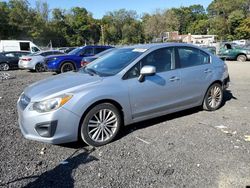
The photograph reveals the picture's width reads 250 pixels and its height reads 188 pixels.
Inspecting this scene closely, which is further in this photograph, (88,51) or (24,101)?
(88,51)

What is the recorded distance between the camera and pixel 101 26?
3440 inches

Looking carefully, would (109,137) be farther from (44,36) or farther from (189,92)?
(44,36)

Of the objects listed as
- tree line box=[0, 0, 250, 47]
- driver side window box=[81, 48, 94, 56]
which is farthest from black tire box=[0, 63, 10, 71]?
tree line box=[0, 0, 250, 47]

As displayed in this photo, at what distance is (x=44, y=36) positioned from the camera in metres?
68.0

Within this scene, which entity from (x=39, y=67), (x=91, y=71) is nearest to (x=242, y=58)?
(x=39, y=67)

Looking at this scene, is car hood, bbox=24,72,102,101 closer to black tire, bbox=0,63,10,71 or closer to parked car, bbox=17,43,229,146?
parked car, bbox=17,43,229,146

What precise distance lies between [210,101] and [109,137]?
2.78 m

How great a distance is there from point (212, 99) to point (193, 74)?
971 millimetres

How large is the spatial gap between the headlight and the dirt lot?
68cm

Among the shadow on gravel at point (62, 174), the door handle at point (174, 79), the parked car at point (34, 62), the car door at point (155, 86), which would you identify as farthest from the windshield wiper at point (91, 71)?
the parked car at point (34, 62)

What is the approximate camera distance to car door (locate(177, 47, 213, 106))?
587 centimetres

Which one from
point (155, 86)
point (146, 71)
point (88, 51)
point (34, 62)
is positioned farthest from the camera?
point (34, 62)

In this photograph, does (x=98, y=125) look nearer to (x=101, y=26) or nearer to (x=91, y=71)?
(x=91, y=71)

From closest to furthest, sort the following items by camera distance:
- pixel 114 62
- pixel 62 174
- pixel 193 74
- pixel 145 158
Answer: pixel 62 174 → pixel 145 158 → pixel 114 62 → pixel 193 74
